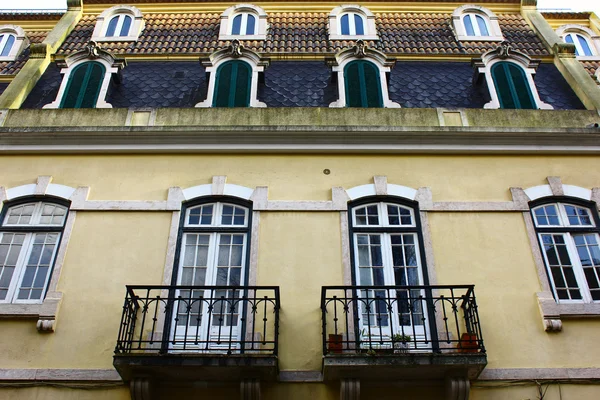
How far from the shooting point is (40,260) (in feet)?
31.0

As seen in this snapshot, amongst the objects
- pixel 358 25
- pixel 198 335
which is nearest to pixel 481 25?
pixel 358 25

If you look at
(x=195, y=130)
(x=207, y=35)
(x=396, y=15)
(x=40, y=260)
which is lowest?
(x=40, y=260)

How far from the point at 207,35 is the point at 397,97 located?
17.5 feet

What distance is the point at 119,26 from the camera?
14633 mm

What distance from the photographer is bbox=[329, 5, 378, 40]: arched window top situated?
14.3 m

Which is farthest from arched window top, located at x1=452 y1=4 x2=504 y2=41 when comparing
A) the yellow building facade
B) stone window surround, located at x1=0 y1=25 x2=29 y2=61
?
stone window surround, located at x1=0 y1=25 x2=29 y2=61

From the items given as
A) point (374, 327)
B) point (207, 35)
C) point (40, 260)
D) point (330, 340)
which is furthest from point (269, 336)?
point (207, 35)

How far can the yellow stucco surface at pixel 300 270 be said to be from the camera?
8500 millimetres

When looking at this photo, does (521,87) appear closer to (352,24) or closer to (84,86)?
(352,24)

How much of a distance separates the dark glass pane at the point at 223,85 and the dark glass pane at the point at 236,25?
2.44 metres

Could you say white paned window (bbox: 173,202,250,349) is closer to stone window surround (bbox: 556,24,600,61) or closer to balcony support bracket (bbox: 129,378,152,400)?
balcony support bracket (bbox: 129,378,152,400)

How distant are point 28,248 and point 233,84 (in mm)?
5123

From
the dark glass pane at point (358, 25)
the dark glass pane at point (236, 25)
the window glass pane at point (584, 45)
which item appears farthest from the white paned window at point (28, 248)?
the window glass pane at point (584, 45)

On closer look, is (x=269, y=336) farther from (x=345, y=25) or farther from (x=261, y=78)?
(x=345, y=25)
